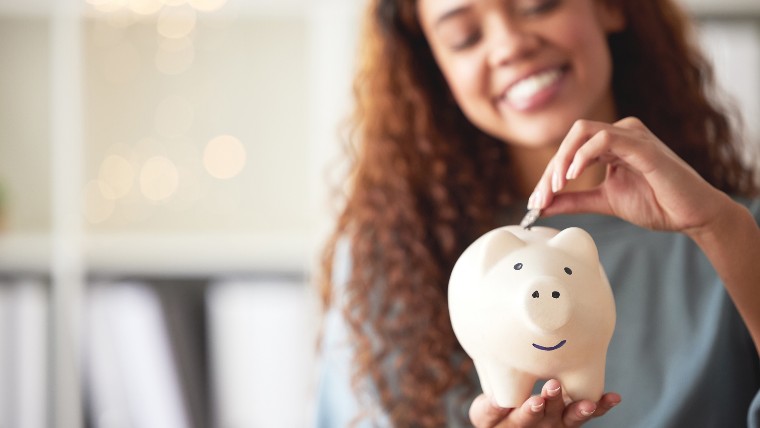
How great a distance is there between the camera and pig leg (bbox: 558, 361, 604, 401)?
77 centimetres

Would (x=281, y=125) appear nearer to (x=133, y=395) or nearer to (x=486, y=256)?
(x=133, y=395)

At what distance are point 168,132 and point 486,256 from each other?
1592mm

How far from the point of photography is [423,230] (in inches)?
48.8

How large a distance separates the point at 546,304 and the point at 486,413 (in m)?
0.14

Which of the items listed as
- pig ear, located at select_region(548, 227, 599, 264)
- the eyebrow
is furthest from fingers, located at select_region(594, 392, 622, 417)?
the eyebrow

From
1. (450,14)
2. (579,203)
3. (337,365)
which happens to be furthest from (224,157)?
(579,203)

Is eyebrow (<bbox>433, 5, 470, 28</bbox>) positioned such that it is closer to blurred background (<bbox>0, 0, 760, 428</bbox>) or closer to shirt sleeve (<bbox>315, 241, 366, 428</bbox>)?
shirt sleeve (<bbox>315, 241, 366, 428</bbox>)

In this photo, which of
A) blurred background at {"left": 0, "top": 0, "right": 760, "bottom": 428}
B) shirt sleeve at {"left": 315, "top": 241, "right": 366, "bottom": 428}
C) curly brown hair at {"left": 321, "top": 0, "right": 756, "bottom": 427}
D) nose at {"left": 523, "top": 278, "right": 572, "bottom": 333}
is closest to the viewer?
nose at {"left": 523, "top": 278, "right": 572, "bottom": 333}

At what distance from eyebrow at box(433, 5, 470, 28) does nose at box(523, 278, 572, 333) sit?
429 mm

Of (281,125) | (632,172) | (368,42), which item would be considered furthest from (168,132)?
(632,172)

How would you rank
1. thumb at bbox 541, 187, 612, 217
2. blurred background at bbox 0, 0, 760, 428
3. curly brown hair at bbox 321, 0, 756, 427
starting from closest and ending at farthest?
thumb at bbox 541, 187, 612, 217 → curly brown hair at bbox 321, 0, 756, 427 → blurred background at bbox 0, 0, 760, 428

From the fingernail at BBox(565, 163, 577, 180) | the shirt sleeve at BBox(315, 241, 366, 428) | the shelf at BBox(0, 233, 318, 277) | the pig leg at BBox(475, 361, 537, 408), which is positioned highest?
the fingernail at BBox(565, 163, 577, 180)

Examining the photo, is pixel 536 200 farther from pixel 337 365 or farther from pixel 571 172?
pixel 337 365

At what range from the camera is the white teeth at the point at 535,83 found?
100 centimetres
